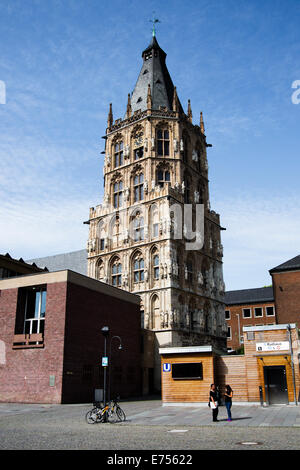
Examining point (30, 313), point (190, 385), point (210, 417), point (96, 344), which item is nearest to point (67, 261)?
point (30, 313)

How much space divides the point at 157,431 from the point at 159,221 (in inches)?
1297

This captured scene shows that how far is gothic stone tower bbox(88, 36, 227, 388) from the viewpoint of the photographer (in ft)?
150

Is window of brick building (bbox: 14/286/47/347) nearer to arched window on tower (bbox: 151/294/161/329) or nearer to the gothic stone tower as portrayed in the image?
the gothic stone tower

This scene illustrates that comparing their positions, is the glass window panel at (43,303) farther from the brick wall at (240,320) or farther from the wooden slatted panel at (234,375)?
the brick wall at (240,320)

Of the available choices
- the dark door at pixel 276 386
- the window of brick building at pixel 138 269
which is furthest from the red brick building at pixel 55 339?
the dark door at pixel 276 386

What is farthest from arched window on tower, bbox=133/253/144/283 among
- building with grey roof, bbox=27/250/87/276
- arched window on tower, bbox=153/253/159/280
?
building with grey roof, bbox=27/250/87/276

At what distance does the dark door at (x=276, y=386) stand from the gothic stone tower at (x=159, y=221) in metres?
17.4

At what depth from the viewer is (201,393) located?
90.6ft

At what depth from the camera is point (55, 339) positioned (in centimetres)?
3097

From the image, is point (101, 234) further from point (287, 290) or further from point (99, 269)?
point (287, 290)

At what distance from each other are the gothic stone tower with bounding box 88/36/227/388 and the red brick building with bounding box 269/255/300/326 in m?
7.72

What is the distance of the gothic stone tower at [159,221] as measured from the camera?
45719 millimetres
